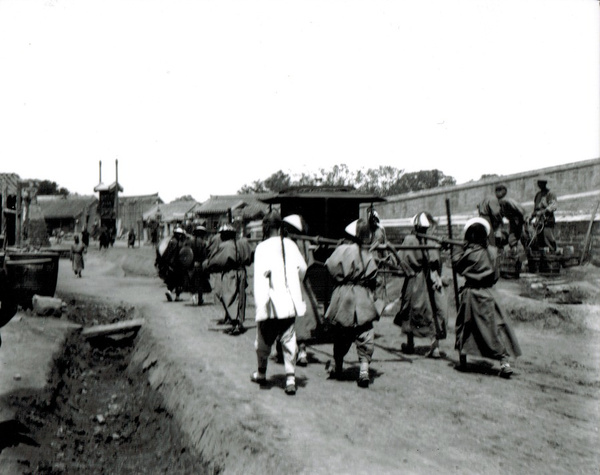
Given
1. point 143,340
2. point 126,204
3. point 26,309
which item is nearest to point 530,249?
point 143,340

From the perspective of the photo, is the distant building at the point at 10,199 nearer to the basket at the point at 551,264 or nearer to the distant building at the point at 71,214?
the basket at the point at 551,264

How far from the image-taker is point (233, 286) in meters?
9.77

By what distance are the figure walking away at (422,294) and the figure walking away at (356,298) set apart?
56.8 inches

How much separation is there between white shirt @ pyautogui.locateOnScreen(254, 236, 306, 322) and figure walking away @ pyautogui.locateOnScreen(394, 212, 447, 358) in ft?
6.63

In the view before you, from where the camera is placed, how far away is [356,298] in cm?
621

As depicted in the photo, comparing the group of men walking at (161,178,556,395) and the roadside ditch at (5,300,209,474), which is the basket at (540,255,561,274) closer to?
the group of men walking at (161,178,556,395)

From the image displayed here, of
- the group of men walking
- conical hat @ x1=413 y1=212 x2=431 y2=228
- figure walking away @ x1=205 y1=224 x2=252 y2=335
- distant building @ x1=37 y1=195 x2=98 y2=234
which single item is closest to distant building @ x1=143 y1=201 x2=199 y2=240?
distant building @ x1=37 y1=195 x2=98 y2=234

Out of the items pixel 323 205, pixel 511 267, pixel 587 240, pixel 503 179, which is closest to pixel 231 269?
pixel 323 205

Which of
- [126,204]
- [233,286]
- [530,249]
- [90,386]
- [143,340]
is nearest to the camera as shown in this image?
[90,386]

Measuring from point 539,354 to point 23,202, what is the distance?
2690cm

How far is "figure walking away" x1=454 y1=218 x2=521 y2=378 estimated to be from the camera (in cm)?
656

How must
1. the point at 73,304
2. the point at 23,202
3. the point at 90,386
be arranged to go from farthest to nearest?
the point at 23,202 < the point at 73,304 < the point at 90,386

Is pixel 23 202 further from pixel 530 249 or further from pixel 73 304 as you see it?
pixel 530 249

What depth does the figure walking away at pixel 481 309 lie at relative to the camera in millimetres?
6562
